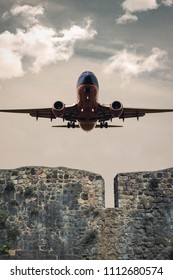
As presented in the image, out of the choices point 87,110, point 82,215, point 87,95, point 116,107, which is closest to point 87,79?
point 87,95

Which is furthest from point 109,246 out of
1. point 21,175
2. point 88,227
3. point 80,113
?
point 80,113

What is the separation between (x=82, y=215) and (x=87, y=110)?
5.55m

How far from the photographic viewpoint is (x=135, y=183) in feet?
78.7

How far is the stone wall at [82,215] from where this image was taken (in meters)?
23.1

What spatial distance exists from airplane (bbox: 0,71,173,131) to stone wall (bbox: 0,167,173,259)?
3.01 metres

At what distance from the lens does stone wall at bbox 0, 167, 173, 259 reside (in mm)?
23078

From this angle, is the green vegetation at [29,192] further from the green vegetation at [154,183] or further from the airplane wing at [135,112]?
the airplane wing at [135,112]

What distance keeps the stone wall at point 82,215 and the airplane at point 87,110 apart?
3.01 meters

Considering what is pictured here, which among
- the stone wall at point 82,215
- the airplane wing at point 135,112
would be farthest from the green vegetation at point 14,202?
the airplane wing at point 135,112

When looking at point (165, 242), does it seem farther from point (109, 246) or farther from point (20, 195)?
point (20, 195)

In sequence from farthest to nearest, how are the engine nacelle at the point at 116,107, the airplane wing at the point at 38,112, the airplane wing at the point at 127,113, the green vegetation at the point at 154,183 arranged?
the airplane wing at the point at 38,112 < the airplane wing at the point at 127,113 < the engine nacelle at the point at 116,107 < the green vegetation at the point at 154,183

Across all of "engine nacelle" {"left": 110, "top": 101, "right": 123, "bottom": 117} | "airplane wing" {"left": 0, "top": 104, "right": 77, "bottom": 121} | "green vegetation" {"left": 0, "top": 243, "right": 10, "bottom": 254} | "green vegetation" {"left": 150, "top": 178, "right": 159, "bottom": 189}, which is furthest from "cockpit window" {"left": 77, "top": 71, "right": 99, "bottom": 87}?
"green vegetation" {"left": 0, "top": 243, "right": 10, "bottom": 254}

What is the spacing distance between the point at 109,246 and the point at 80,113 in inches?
271
